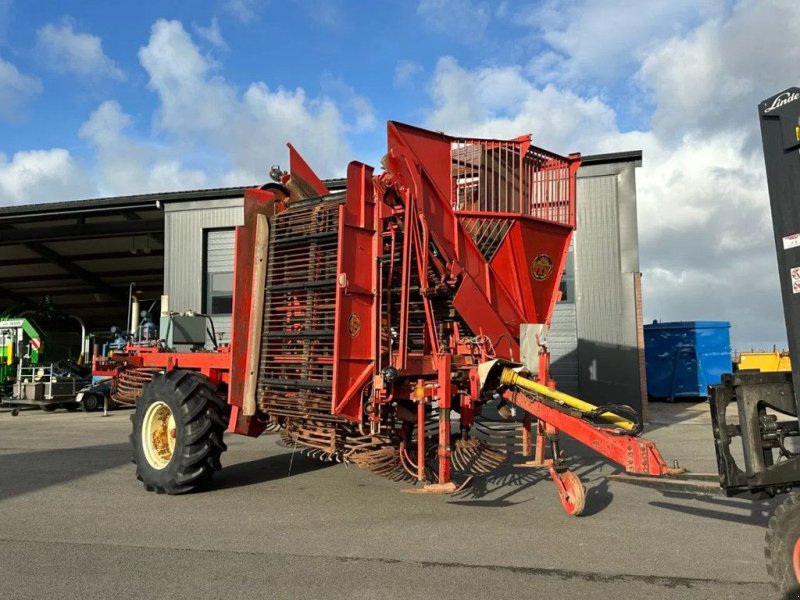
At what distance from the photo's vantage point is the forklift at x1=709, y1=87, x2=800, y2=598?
3312mm

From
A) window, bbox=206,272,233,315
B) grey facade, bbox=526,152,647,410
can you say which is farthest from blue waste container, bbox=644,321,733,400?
window, bbox=206,272,233,315

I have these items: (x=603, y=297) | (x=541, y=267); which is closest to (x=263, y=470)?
(x=541, y=267)

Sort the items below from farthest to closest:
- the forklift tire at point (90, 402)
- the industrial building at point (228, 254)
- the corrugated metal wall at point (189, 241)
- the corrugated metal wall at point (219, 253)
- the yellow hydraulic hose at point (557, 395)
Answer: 1. the forklift tire at point (90, 402)
2. the corrugated metal wall at point (219, 253)
3. the corrugated metal wall at point (189, 241)
4. the industrial building at point (228, 254)
5. the yellow hydraulic hose at point (557, 395)

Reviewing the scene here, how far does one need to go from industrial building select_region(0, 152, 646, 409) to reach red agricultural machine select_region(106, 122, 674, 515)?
3.22 feet

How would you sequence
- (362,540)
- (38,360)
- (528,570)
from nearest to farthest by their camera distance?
1. (528,570)
2. (362,540)
3. (38,360)

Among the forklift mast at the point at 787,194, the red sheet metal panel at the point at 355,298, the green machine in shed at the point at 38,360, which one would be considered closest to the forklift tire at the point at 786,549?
the forklift mast at the point at 787,194

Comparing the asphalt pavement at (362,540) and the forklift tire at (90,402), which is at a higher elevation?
the forklift tire at (90,402)

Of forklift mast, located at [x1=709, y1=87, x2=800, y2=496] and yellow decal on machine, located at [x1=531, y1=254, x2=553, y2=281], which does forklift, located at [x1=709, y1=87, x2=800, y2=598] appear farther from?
yellow decal on machine, located at [x1=531, y1=254, x2=553, y2=281]

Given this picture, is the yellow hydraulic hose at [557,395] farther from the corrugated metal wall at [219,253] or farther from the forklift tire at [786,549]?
the corrugated metal wall at [219,253]

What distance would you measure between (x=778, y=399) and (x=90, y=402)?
752 inches

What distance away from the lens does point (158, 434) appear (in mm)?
7305

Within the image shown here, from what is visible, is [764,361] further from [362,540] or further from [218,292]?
[362,540]

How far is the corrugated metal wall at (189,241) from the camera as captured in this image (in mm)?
18328

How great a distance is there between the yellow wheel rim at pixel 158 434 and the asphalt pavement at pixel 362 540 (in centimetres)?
46
